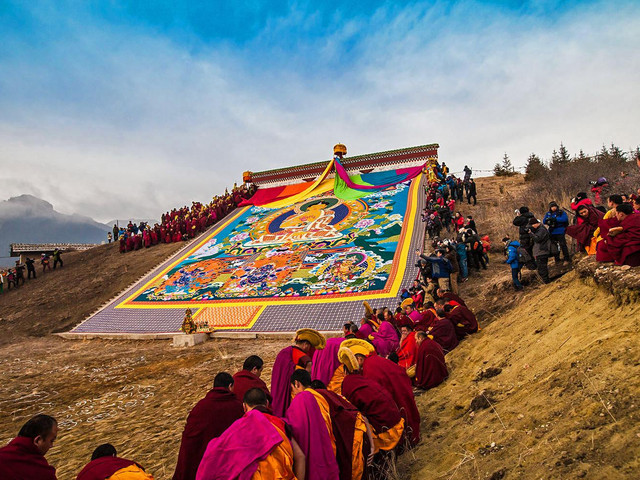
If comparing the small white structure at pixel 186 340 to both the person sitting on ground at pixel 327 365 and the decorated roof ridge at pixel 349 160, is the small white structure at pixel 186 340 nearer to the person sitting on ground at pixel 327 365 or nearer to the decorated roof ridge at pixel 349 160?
the person sitting on ground at pixel 327 365

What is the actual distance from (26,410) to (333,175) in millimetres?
18364

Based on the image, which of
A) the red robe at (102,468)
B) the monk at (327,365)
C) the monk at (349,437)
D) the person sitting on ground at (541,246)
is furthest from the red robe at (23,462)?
the person sitting on ground at (541,246)

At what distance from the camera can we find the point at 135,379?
20.6ft

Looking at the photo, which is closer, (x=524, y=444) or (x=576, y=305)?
(x=524, y=444)

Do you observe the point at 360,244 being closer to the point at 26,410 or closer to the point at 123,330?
the point at 123,330

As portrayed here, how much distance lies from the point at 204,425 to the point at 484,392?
216 centimetres

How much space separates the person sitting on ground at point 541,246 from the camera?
5.99 metres

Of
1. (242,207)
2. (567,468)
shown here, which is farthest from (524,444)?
(242,207)

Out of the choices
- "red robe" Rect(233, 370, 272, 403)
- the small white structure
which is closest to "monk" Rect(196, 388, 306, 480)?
"red robe" Rect(233, 370, 272, 403)

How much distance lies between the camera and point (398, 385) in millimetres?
3188

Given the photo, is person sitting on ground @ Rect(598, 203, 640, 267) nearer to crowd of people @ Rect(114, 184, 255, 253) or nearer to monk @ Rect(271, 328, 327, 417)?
monk @ Rect(271, 328, 327, 417)

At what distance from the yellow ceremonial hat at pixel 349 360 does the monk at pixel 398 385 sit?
0.77 ft

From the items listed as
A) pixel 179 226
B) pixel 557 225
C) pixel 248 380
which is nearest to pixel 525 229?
pixel 557 225

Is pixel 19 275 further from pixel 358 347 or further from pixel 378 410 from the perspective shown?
pixel 378 410
